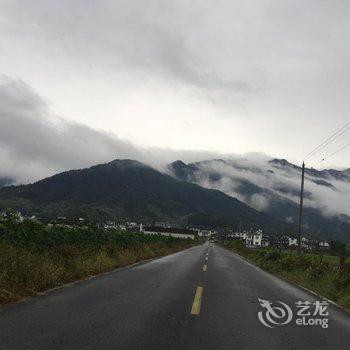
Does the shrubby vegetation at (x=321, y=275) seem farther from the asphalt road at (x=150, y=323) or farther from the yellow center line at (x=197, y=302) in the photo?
the yellow center line at (x=197, y=302)

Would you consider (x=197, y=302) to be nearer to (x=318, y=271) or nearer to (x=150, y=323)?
(x=150, y=323)

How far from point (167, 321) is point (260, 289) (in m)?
8.26

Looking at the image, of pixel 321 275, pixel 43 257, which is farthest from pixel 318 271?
pixel 43 257

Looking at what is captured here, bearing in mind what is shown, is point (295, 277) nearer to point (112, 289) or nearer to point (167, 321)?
point (112, 289)

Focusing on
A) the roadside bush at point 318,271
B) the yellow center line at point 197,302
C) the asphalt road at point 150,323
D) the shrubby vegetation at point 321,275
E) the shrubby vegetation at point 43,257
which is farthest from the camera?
the roadside bush at point 318,271

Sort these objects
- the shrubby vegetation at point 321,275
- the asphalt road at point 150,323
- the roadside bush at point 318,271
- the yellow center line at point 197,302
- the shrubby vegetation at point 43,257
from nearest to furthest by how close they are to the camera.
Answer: the asphalt road at point 150,323, the yellow center line at point 197,302, the shrubby vegetation at point 43,257, the shrubby vegetation at point 321,275, the roadside bush at point 318,271

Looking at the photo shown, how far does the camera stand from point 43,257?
15.9 m

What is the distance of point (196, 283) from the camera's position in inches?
698

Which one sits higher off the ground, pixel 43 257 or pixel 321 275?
pixel 321 275

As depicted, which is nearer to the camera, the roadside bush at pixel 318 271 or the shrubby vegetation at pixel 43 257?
the shrubby vegetation at pixel 43 257

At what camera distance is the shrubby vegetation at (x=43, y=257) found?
1261 cm

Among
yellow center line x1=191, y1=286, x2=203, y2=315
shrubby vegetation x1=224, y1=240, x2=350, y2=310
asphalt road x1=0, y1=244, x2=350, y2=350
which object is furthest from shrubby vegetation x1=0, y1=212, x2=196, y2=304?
shrubby vegetation x1=224, y1=240, x2=350, y2=310

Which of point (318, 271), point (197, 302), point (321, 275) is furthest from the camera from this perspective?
point (318, 271)

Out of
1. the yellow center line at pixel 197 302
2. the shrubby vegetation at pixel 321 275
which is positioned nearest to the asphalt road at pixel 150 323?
the yellow center line at pixel 197 302
